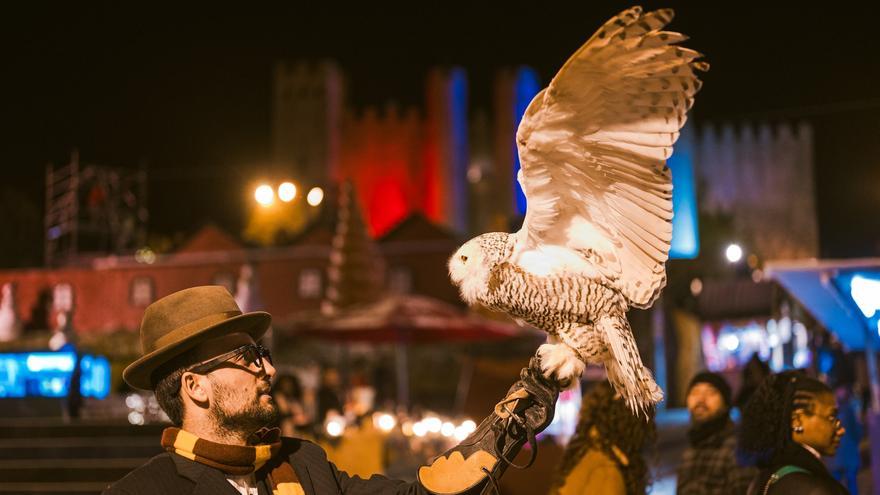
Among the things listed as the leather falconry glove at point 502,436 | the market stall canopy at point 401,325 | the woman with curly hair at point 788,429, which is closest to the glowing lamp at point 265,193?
the market stall canopy at point 401,325

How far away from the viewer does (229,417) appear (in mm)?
2291

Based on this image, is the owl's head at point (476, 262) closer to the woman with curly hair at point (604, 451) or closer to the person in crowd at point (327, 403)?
the woman with curly hair at point (604, 451)

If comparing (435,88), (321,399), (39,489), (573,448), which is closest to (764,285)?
(321,399)

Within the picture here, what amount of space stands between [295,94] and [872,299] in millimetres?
46086

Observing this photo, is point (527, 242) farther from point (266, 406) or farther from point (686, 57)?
point (266, 406)

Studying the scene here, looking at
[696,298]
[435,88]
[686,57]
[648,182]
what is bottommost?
[696,298]

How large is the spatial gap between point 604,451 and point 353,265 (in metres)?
25.2

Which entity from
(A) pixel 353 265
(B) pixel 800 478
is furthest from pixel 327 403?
(A) pixel 353 265

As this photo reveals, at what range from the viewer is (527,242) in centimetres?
243

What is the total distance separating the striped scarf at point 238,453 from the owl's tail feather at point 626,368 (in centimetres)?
87

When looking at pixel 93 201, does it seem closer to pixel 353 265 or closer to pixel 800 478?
pixel 353 265

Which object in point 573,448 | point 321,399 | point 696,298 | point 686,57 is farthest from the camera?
point 696,298

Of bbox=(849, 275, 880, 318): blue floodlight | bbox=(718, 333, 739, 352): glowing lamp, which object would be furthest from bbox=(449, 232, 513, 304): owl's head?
bbox=(718, 333, 739, 352): glowing lamp

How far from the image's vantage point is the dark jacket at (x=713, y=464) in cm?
450
